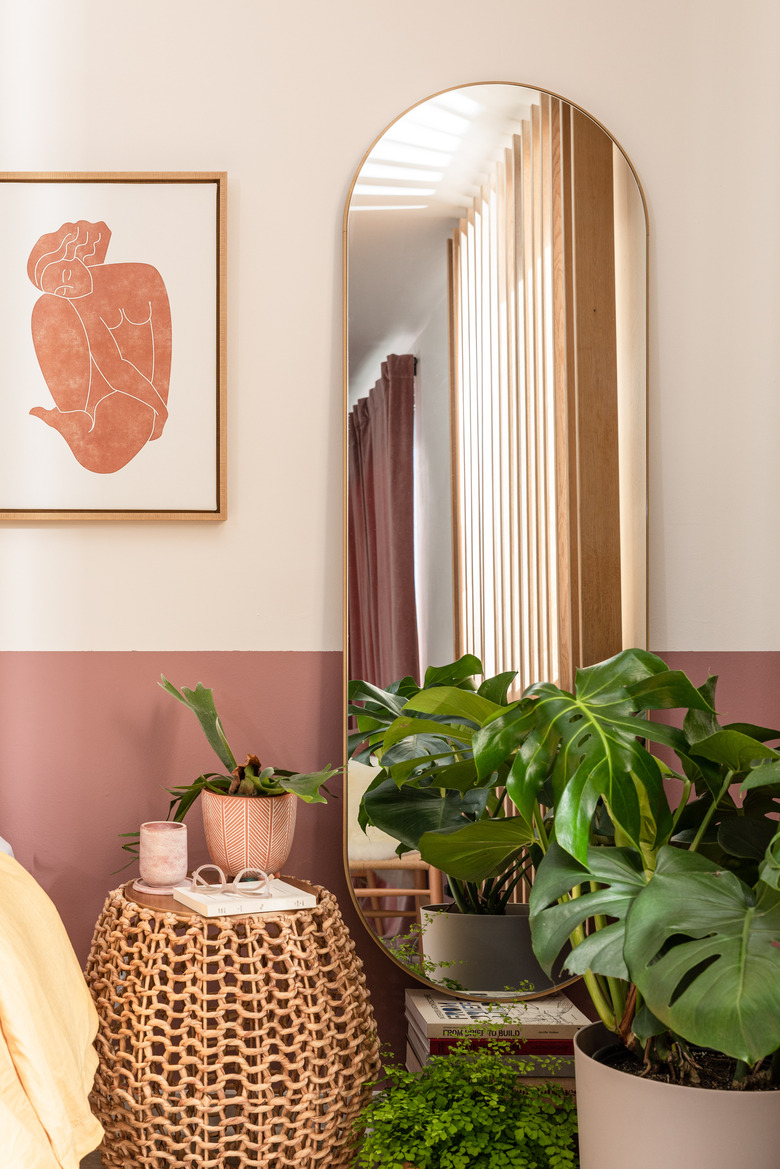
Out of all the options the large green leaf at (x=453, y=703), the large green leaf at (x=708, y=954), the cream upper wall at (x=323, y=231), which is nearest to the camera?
the large green leaf at (x=708, y=954)

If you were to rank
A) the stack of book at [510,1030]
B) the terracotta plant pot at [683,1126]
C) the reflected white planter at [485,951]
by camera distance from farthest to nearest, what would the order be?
the reflected white planter at [485,951] → the stack of book at [510,1030] → the terracotta plant pot at [683,1126]

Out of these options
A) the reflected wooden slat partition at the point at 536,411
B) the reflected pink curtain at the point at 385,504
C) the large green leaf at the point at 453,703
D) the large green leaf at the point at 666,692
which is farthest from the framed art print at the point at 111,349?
the large green leaf at the point at 666,692

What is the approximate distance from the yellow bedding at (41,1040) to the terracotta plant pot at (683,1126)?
2.28ft

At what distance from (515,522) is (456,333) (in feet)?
1.29

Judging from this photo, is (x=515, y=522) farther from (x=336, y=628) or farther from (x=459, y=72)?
(x=459, y=72)

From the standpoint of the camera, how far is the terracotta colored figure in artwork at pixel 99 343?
72.4 inches

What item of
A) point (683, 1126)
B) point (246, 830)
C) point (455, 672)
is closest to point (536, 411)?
point (455, 672)

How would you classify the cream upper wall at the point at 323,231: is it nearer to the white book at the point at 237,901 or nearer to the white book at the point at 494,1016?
the white book at the point at 237,901

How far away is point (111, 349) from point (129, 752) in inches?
31.4

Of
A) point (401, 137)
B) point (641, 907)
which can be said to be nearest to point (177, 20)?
point (401, 137)

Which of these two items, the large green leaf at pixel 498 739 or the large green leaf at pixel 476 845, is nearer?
the large green leaf at pixel 498 739

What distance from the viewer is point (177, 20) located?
1874 mm

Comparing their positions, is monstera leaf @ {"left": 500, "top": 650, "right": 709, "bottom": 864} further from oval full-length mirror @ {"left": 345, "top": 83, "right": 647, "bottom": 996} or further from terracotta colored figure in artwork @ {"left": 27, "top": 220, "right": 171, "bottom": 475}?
terracotta colored figure in artwork @ {"left": 27, "top": 220, "right": 171, "bottom": 475}

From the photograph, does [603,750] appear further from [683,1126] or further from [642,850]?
[683,1126]
